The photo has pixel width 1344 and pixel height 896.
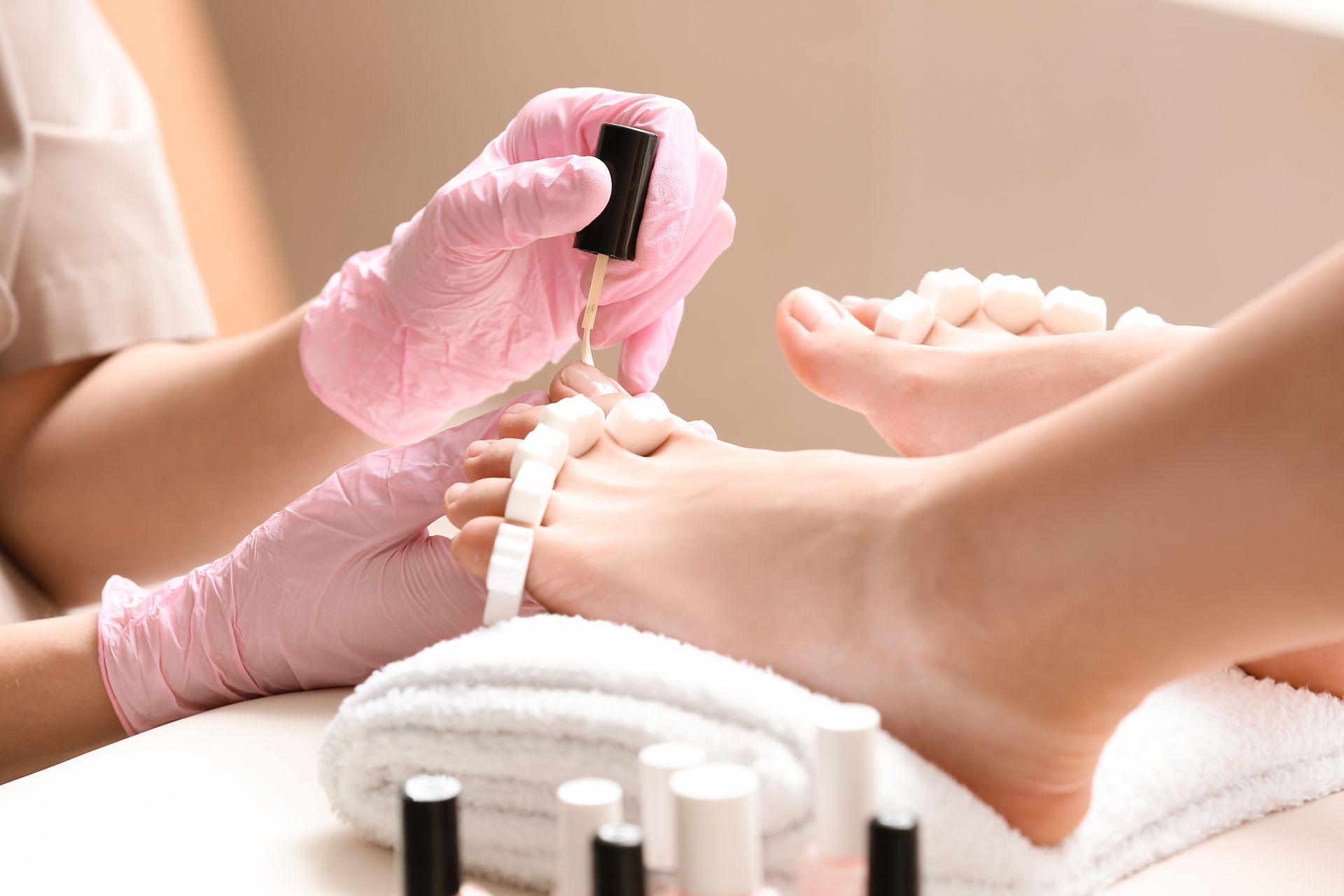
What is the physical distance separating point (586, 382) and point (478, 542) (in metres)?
0.17

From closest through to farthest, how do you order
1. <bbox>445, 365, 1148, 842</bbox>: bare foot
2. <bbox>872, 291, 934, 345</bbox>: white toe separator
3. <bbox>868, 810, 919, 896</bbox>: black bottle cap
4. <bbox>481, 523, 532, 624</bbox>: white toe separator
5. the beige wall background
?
1. <bbox>868, 810, 919, 896</bbox>: black bottle cap
2. <bbox>445, 365, 1148, 842</bbox>: bare foot
3. <bbox>481, 523, 532, 624</bbox>: white toe separator
4. <bbox>872, 291, 934, 345</bbox>: white toe separator
5. the beige wall background

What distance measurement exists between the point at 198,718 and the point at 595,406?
29cm

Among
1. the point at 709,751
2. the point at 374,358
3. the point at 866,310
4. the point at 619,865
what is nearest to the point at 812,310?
the point at 866,310

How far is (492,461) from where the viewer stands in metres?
0.64

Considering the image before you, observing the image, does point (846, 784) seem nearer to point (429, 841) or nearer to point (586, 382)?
point (429, 841)

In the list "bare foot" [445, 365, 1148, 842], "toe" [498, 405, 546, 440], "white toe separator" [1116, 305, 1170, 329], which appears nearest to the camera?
"bare foot" [445, 365, 1148, 842]

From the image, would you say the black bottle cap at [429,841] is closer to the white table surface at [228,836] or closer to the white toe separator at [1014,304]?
the white table surface at [228,836]

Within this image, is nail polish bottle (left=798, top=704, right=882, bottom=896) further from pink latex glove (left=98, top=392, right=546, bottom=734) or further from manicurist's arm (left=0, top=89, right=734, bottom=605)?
manicurist's arm (left=0, top=89, right=734, bottom=605)

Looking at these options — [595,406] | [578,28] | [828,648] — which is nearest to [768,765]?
[828,648]

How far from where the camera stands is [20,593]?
986mm

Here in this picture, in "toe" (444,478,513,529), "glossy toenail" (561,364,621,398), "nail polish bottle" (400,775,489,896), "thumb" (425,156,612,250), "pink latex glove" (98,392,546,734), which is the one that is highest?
"thumb" (425,156,612,250)

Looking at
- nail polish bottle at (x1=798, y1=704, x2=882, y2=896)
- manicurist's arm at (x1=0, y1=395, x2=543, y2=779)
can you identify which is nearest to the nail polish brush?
manicurist's arm at (x1=0, y1=395, x2=543, y2=779)

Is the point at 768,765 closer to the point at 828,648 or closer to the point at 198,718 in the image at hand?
the point at 828,648

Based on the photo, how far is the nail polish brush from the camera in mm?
701
